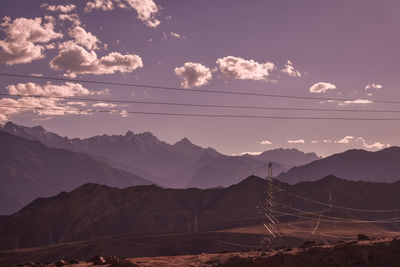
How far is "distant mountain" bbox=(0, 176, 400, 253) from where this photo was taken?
16388 centimetres

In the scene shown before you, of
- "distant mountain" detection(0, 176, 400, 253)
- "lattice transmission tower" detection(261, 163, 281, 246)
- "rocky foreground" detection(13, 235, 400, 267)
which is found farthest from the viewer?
"distant mountain" detection(0, 176, 400, 253)

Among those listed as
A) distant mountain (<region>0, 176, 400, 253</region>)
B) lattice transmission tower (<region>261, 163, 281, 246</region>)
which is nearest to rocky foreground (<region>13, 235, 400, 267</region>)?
lattice transmission tower (<region>261, 163, 281, 246</region>)

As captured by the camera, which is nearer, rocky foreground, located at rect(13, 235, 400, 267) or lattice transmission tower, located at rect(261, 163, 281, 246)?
rocky foreground, located at rect(13, 235, 400, 267)

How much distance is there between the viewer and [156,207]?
17788 centimetres

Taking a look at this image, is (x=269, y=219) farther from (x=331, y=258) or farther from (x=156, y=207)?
(x=156, y=207)

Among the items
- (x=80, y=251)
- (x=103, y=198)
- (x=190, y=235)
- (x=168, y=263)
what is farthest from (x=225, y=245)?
(x=103, y=198)

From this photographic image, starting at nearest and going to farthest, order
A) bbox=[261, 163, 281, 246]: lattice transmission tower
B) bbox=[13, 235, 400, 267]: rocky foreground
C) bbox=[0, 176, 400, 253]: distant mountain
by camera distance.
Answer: bbox=[13, 235, 400, 267]: rocky foreground < bbox=[261, 163, 281, 246]: lattice transmission tower < bbox=[0, 176, 400, 253]: distant mountain

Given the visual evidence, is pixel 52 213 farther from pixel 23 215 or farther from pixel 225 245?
pixel 225 245

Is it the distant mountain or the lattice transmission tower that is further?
the distant mountain

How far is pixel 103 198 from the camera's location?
18425 centimetres

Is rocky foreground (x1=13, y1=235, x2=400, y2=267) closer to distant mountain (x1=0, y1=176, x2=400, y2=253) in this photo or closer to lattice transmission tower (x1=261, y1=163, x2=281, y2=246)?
lattice transmission tower (x1=261, y1=163, x2=281, y2=246)

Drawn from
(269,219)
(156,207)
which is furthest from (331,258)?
(156,207)

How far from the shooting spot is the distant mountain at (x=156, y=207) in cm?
16388

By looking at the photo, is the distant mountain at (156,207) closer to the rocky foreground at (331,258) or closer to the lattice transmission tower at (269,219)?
the lattice transmission tower at (269,219)
